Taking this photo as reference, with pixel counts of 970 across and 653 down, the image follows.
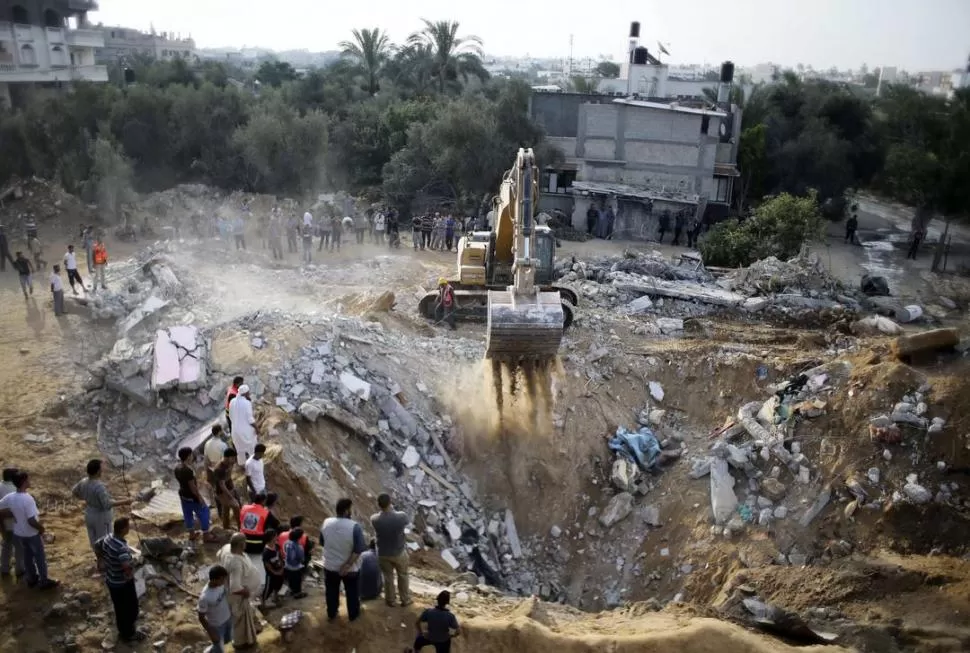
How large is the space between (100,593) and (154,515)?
1.30 m

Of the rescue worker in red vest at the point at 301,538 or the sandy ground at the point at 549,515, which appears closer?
the rescue worker in red vest at the point at 301,538

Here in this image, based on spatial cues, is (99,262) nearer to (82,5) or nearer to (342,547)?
(342,547)

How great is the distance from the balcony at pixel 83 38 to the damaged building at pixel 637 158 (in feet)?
72.4

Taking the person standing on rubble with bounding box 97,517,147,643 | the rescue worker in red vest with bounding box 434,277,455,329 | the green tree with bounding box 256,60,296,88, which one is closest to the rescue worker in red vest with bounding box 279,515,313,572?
the person standing on rubble with bounding box 97,517,147,643

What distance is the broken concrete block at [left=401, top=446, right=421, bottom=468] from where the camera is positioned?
1074 cm

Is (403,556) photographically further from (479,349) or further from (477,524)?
(479,349)

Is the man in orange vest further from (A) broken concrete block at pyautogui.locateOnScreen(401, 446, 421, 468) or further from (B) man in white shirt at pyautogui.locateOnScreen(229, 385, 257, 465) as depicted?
(A) broken concrete block at pyautogui.locateOnScreen(401, 446, 421, 468)

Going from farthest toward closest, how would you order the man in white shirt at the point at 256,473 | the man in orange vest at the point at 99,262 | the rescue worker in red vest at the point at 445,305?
the man in orange vest at the point at 99,262 → the rescue worker in red vest at the point at 445,305 → the man in white shirt at the point at 256,473

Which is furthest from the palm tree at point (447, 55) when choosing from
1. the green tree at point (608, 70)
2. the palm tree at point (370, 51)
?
the green tree at point (608, 70)

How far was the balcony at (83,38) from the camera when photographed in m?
35.5

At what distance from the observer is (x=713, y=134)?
89.3 ft

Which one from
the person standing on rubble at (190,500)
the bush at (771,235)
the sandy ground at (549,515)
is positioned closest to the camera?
the sandy ground at (549,515)

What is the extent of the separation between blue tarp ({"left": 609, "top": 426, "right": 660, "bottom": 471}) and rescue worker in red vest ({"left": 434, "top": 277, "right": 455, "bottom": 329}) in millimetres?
4841

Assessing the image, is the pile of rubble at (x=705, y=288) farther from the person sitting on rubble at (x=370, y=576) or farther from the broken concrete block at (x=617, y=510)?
the person sitting on rubble at (x=370, y=576)
